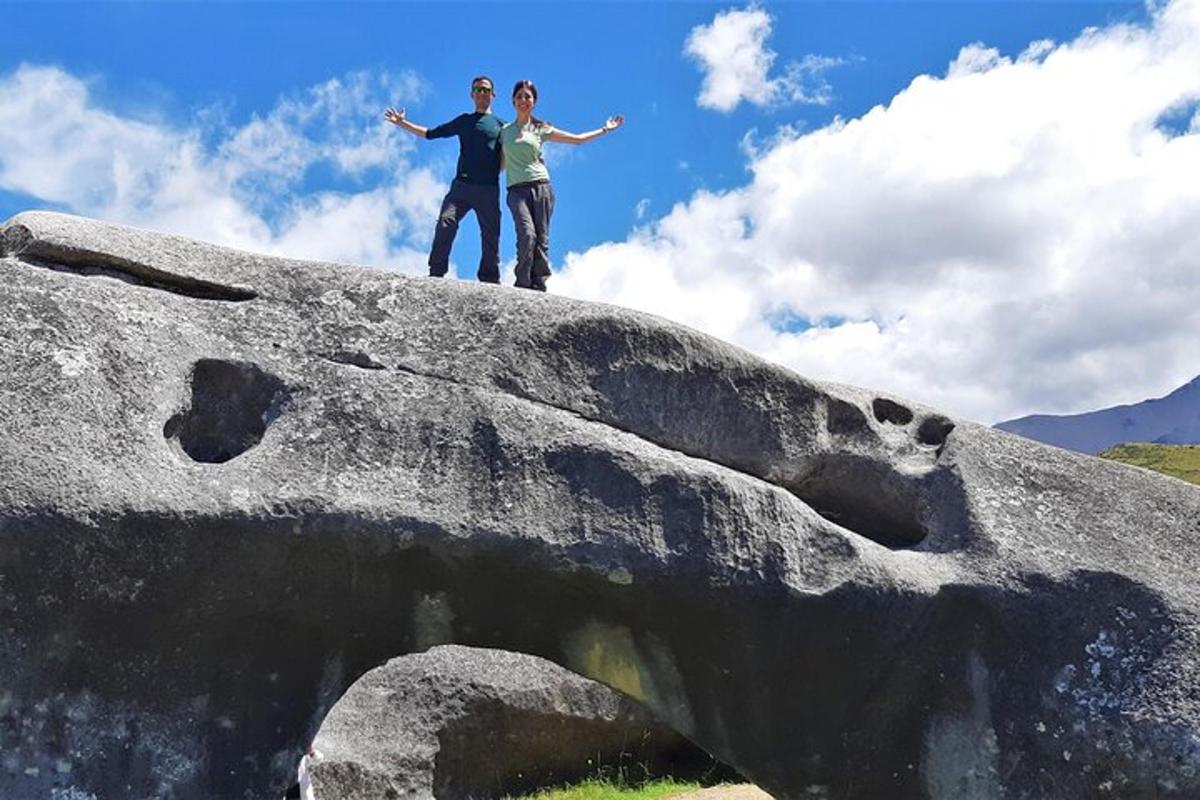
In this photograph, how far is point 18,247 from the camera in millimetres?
7328

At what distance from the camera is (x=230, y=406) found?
7141 millimetres

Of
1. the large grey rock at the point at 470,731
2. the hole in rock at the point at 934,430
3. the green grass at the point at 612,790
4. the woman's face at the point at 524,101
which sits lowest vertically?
the green grass at the point at 612,790

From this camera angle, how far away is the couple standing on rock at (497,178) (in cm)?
1127

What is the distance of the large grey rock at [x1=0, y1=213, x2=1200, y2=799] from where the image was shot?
6562mm

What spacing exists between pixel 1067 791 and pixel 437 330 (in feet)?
14.6

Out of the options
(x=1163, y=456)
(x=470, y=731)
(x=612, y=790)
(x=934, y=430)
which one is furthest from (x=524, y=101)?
(x=1163, y=456)

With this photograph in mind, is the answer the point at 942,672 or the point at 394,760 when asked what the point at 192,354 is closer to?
the point at 942,672

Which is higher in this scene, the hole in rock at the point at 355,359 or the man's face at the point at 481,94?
the man's face at the point at 481,94

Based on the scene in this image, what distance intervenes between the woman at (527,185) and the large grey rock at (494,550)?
3.62 meters

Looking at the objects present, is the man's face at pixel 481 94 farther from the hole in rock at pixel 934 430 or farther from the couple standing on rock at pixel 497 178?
the hole in rock at pixel 934 430

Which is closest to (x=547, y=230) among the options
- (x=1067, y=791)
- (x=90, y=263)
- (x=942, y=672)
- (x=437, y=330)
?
(x=437, y=330)

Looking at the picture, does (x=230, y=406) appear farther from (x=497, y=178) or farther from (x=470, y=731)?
(x=470, y=731)

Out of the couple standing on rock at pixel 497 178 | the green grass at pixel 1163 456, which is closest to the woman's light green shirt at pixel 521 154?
the couple standing on rock at pixel 497 178

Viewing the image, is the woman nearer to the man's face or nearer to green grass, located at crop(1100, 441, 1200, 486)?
the man's face
